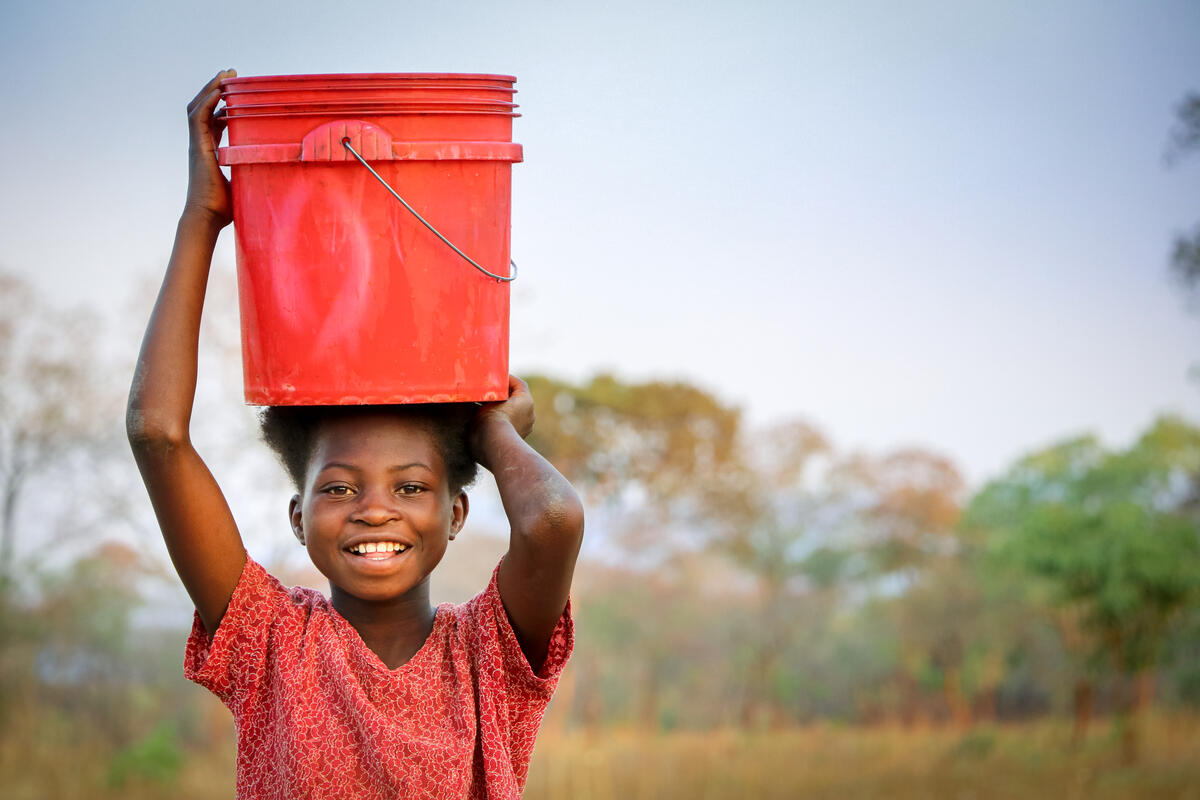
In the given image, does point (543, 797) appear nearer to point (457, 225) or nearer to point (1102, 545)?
point (1102, 545)

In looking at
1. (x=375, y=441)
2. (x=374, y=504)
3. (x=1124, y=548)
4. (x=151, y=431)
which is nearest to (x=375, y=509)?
(x=374, y=504)

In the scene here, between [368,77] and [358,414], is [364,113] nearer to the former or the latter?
[368,77]

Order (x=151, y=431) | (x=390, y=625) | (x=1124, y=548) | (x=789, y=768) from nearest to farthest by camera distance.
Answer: (x=151, y=431) < (x=390, y=625) < (x=1124, y=548) < (x=789, y=768)

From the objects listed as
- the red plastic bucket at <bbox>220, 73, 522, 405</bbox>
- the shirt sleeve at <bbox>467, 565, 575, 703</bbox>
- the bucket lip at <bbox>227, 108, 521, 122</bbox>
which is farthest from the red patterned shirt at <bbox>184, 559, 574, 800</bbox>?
the bucket lip at <bbox>227, 108, 521, 122</bbox>

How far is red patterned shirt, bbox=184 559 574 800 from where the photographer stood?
6.40 ft

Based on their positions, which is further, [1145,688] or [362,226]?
[1145,688]

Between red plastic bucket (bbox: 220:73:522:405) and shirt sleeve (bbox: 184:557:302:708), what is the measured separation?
11.4 inches

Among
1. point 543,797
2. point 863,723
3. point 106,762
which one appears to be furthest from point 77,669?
point 863,723

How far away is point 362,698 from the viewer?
1.98 meters

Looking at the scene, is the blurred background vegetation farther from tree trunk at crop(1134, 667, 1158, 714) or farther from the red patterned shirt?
the red patterned shirt

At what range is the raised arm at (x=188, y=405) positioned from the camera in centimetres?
191

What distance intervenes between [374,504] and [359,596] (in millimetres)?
148

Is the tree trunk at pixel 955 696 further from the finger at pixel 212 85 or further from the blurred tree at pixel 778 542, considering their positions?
the finger at pixel 212 85

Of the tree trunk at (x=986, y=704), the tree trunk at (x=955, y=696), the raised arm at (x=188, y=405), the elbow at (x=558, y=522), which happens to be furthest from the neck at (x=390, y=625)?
the tree trunk at (x=986, y=704)
